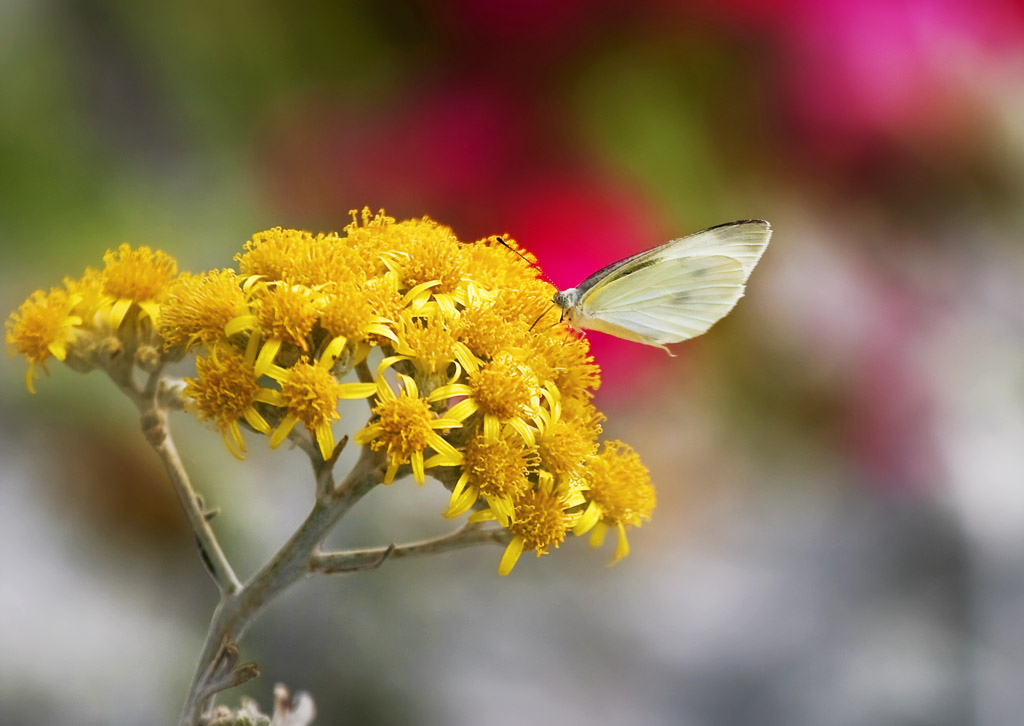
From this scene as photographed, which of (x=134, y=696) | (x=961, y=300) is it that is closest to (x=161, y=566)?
(x=134, y=696)

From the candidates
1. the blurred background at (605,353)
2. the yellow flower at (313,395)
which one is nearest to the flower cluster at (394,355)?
the yellow flower at (313,395)

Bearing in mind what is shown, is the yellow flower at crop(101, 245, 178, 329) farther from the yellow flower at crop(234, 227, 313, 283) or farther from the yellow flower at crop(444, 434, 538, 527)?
the yellow flower at crop(444, 434, 538, 527)

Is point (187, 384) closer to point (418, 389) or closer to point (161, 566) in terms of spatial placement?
point (418, 389)

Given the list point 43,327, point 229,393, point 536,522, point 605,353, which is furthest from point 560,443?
point 605,353

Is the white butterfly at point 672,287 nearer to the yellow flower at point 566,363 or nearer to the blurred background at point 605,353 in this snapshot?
the yellow flower at point 566,363

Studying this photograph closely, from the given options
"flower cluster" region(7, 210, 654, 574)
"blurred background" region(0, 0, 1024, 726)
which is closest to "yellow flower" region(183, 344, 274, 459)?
"flower cluster" region(7, 210, 654, 574)

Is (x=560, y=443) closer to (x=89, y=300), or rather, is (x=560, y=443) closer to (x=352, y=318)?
(x=352, y=318)
